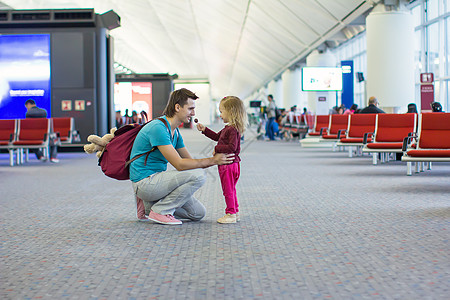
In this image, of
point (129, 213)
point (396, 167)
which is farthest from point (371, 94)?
point (129, 213)

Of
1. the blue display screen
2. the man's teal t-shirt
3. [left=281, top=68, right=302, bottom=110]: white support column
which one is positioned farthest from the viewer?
[left=281, top=68, right=302, bottom=110]: white support column

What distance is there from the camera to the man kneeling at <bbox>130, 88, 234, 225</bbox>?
495 centimetres

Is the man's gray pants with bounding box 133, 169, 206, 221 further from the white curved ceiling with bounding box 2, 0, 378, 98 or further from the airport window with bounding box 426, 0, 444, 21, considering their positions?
the airport window with bounding box 426, 0, 444, 21

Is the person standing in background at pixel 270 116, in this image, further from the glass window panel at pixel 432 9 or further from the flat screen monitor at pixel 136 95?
the flat screen monitor at pixel 136 95

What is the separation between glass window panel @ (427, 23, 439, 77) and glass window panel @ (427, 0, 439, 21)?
0.96ft

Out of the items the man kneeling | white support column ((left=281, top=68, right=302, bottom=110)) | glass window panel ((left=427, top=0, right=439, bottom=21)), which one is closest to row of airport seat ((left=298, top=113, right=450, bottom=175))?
the man kneeling

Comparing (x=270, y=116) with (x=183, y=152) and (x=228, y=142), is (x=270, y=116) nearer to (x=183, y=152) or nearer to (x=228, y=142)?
(x=183, y=152)

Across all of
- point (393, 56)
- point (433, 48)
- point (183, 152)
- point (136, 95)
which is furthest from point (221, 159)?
point (136, 95)

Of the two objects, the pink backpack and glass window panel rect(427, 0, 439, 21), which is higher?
glass window panel rect(427, 0, 439, 21)

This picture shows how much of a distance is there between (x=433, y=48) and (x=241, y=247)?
18.4m

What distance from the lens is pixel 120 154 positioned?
518cm

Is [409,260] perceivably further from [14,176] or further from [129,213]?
[14,176]

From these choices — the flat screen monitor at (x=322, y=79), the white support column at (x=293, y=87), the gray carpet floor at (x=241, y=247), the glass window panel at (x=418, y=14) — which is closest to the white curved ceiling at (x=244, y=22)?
the white support column at (x=293, y=87)

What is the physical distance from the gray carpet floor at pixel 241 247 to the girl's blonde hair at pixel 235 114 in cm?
82
